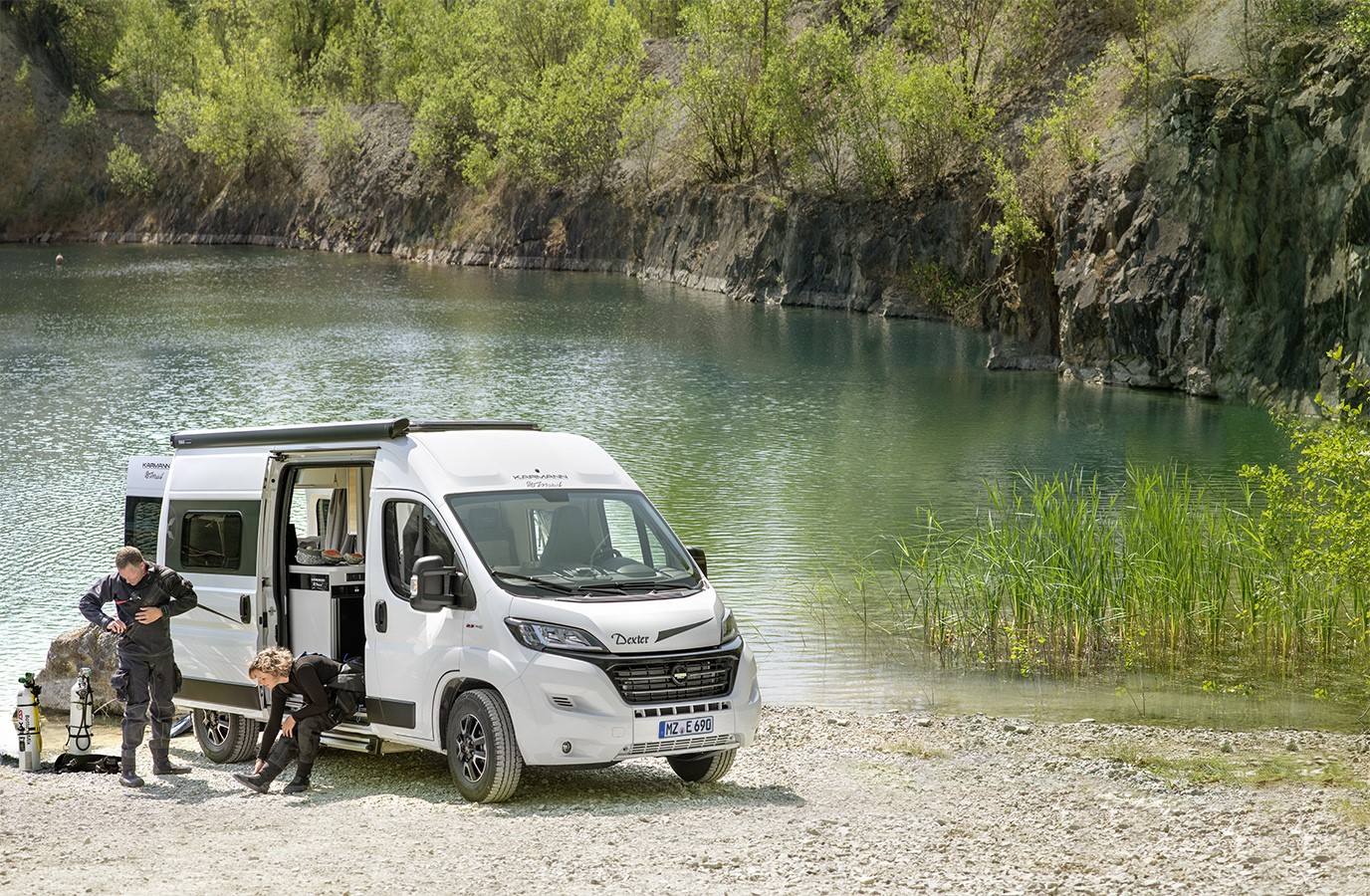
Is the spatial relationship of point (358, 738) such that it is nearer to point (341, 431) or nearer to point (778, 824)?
point (341, 431)

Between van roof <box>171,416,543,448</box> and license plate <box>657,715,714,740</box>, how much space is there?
9.50ft

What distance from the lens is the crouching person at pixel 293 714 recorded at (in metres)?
11.5

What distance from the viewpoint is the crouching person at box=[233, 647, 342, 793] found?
11.5m

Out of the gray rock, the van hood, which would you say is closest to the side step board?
the van hood

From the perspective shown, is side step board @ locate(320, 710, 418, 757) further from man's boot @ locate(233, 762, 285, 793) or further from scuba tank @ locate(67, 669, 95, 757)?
scuba tank @ locate(67, 669, 95, 757)

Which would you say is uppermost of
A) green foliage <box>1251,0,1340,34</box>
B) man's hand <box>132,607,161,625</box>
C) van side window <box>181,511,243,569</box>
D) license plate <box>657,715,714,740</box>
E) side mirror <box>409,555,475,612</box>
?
green foliage <box>1251,0,1340,34</box>

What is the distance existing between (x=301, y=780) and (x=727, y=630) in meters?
3.42

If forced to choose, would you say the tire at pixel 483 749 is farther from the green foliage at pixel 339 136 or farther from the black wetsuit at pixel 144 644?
the green foliage at pixel 339 136

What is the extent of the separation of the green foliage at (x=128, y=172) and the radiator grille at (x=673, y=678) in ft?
402

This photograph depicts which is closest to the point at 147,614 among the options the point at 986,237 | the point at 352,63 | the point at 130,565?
the point at 130,565

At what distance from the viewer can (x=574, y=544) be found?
11383 mm

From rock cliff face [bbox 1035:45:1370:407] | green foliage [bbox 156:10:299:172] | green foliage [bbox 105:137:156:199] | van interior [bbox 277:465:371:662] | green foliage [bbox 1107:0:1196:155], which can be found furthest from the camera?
green foliage [bbox 105:137:156:199]

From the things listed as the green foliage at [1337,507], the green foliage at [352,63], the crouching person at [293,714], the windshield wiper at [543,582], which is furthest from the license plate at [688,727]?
the green foliage at [352,63]

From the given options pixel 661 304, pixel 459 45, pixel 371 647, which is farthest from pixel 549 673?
pixel 459 45
